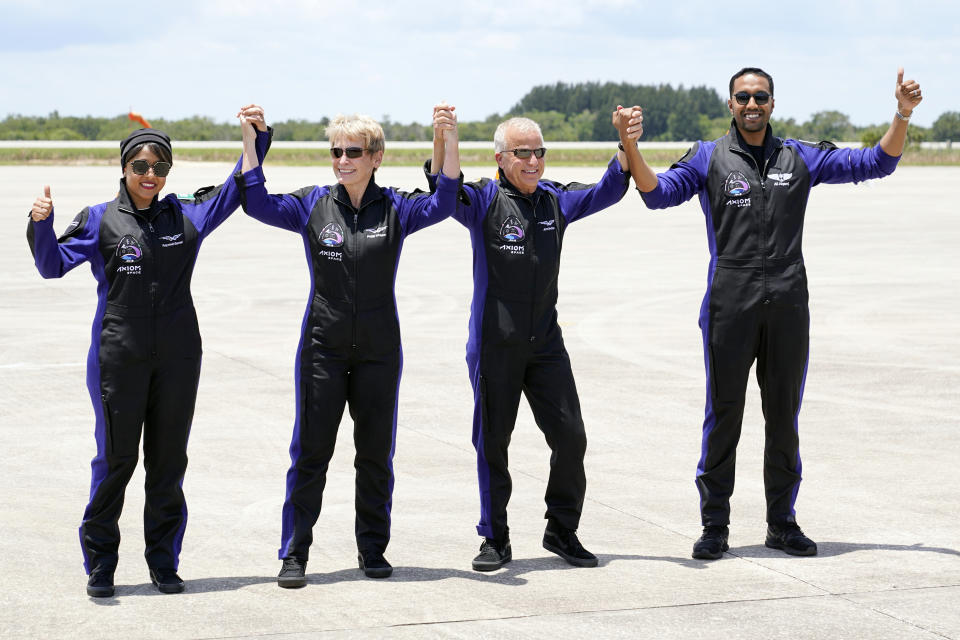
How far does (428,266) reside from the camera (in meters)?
20.4

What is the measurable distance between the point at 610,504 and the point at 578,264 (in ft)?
43.2

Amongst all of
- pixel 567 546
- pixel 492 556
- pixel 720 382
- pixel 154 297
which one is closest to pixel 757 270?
pixel 720 382

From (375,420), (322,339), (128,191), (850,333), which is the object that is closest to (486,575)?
(375,420)

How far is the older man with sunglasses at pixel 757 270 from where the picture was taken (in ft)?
21.7

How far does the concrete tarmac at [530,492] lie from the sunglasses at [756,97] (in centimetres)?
226

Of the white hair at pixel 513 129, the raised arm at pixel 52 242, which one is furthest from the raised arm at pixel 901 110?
the raised arm at pixel 52 242

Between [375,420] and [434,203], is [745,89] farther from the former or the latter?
[375,420]

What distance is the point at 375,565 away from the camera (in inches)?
243

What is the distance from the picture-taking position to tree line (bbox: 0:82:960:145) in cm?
11794

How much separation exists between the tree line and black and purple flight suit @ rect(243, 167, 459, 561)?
3563 inches

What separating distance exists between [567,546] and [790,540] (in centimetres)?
112

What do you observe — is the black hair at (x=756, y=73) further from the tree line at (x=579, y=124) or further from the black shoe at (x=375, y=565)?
the tree line at (x=579, y=124)

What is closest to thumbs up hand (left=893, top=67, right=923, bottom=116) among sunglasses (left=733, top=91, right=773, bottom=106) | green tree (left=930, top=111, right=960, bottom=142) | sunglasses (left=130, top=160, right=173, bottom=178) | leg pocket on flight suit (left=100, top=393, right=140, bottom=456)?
sunglasses (left=733, top=91, right=773, bottom=106)

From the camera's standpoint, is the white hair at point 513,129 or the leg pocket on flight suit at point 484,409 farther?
the leg pocket on flight suit at point 484,409
